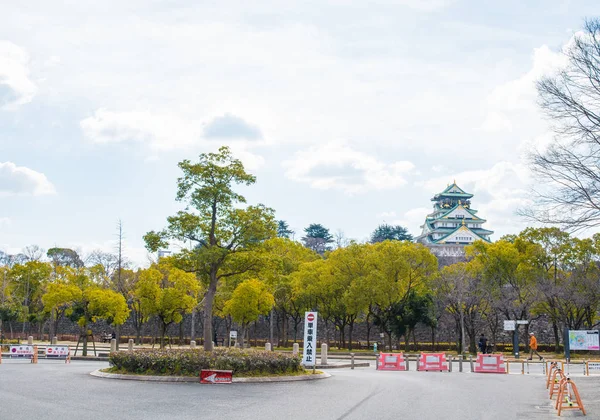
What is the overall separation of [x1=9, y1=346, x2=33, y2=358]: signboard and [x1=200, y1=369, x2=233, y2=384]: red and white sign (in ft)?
47.6

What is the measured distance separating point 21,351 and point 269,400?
736 inches

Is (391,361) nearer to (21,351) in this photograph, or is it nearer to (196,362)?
(196,362)

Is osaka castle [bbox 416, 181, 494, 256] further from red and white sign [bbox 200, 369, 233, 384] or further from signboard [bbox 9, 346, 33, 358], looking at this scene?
red and white sign [bbox 200, 369, 233, 384]

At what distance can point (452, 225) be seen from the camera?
325ft

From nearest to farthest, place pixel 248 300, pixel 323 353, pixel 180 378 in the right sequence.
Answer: pixel 180 378 → pixel 323 353 → pixel 248 300

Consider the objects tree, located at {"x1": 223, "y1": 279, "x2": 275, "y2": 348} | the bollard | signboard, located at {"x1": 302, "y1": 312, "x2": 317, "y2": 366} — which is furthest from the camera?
tree, located at {"x1": 223, "y1": 279, "x2": 275, "y2": 348}

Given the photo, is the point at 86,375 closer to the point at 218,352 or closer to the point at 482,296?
the point at 218,352

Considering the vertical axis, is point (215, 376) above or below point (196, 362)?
below

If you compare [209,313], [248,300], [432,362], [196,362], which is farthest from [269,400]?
[248,300]

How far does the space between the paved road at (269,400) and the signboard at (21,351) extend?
32.7ft

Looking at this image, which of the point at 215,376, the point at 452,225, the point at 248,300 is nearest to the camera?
the point at 215,376

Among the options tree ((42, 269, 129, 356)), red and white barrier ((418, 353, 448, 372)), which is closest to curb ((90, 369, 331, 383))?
red and white barrier ((418, 353, 448, 372))

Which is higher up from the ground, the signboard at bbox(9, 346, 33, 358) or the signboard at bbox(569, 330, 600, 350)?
the signboard at bbox(569, 330, 600, 350)

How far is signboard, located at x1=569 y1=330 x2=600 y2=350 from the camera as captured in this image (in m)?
27.2
